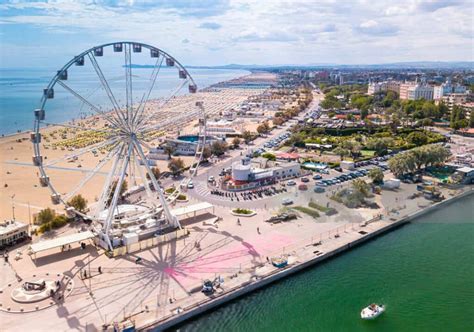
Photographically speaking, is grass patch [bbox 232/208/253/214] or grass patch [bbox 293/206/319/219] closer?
grass patch [bbox 293/206/319/219]

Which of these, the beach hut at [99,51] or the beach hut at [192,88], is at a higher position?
the beach hut at [99,51]

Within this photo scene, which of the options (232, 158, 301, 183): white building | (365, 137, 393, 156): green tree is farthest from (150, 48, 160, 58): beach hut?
(365, 137, 393, 156): green tree

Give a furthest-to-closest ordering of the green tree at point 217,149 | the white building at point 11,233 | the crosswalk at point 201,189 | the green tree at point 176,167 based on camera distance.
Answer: the green tree at point 217,149 → the green tree at point 176,167 → the crosswalk at point 201,189 → the white building at point 11,233

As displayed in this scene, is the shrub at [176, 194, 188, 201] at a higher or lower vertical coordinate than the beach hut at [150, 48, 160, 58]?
lower

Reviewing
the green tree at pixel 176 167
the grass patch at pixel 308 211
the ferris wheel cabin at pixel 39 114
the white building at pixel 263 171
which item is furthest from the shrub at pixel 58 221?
the grass patch at pixel 308 211

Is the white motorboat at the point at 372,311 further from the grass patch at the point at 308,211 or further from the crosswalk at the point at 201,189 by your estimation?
the crosswalk at the point at 201,189

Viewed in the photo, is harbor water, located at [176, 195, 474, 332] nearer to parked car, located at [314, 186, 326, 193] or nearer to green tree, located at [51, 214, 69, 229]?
parked car, located at [314, 186, 326, 193]
